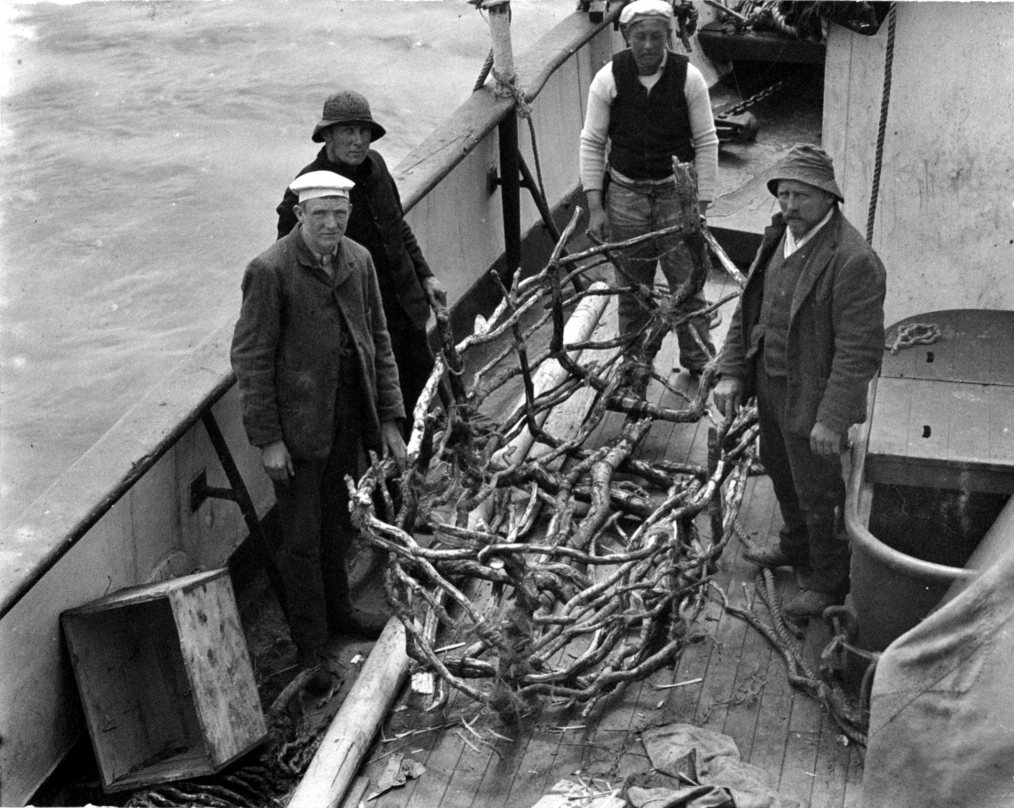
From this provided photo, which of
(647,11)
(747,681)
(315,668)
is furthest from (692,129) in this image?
(315,668)

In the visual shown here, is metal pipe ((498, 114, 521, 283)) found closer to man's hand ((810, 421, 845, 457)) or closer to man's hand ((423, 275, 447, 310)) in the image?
man's hand ((423, 275, 447, 310))

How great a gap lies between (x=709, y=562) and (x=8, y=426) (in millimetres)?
7823

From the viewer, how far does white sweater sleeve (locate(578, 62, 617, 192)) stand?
20.2 ft

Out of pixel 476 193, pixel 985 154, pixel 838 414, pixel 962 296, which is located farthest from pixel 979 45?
pixel 476 193

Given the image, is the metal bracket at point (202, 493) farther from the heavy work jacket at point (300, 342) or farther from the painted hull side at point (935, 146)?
the painted hull side at point (935, 146)

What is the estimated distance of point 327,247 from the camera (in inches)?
186

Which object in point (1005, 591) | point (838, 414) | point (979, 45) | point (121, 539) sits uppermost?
point (979, 45)

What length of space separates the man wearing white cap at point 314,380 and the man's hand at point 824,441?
1.61m

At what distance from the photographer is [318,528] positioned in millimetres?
5141

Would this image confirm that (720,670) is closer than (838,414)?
No

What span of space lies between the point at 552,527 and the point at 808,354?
130 cm

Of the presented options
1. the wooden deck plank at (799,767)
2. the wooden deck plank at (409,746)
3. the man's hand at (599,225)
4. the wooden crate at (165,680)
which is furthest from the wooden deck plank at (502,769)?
the man's hand at (599,225)

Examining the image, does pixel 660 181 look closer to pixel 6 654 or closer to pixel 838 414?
pixel 838 414

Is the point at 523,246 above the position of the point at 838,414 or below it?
below
